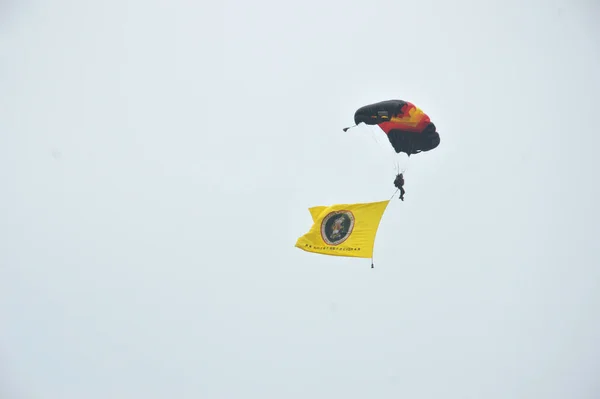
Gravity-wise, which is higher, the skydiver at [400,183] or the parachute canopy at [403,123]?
the parachute canopy at [403,123]

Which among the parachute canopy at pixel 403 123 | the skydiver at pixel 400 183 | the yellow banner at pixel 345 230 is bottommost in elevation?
the yellow banner at pixel 345 230

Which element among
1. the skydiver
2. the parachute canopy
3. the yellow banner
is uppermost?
the parachute canopy

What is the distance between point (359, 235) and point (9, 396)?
184 ft

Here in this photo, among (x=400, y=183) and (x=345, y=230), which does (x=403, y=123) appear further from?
(x=345, y=230)

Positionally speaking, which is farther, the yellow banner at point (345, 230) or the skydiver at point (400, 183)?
the yellow banner at point (345, 230)

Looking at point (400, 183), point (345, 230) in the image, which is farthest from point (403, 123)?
point (345, 230)

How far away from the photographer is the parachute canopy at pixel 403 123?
32.6 meters

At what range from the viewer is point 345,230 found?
3509 cm

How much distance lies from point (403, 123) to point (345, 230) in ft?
18.2

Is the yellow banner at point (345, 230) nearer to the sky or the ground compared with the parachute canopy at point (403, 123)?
nearer to the ground

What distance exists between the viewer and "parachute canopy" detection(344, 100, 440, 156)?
32.6m

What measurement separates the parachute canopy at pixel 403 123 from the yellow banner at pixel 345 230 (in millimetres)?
2937

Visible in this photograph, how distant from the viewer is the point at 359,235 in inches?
1372

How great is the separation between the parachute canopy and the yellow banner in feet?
9.63
